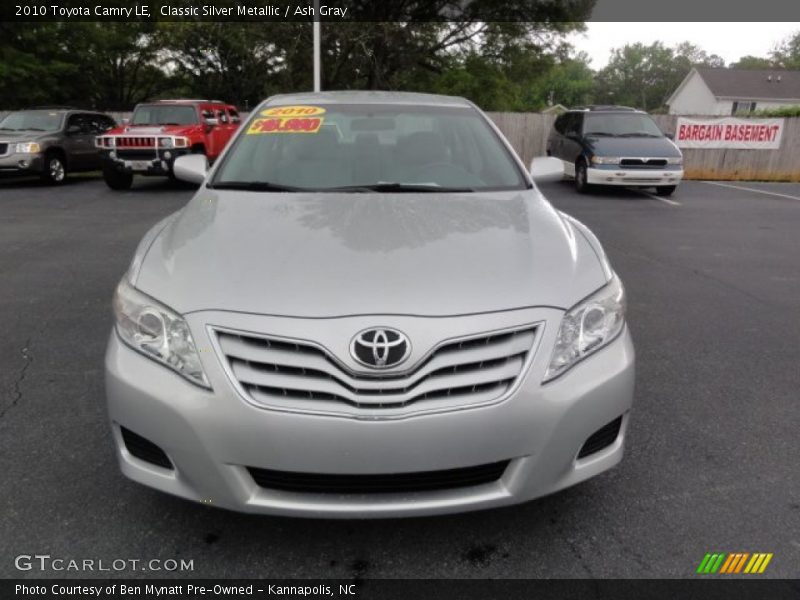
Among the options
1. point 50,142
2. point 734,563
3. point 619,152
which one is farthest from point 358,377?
point 50,142

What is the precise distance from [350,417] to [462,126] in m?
2.44

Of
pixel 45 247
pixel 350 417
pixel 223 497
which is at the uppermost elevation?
pixel 350 417

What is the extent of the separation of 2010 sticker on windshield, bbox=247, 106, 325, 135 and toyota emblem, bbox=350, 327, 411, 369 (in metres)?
2.08

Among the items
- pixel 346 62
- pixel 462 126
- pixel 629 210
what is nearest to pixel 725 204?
pixel 629 210

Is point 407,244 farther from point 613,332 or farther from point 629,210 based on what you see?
point 629,210

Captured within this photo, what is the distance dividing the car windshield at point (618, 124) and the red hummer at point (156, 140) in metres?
7.96

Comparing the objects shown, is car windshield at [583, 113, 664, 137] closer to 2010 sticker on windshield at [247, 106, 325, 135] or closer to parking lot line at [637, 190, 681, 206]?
parking lot line at [637, 190, 681, 206]

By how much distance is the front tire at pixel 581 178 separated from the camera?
41.7ft

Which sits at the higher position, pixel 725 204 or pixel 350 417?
pixel 350 417

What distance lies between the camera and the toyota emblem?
1.91 meters

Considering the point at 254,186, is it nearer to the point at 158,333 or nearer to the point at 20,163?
the point at 158,333

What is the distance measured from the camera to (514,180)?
3.40 meters

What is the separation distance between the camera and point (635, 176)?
1212 centimetres

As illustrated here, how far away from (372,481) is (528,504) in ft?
2.66
